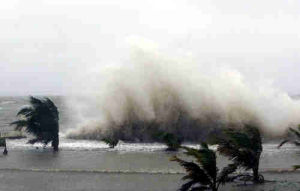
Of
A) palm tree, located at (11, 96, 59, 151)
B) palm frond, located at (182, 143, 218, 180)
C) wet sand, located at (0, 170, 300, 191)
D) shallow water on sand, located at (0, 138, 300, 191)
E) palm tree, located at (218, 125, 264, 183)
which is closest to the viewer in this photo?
palm frond, located at (182, 143, 218, 180)

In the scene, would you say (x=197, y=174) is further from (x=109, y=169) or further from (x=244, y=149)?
(x=109, y=169)

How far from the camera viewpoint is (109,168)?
79.5 ft

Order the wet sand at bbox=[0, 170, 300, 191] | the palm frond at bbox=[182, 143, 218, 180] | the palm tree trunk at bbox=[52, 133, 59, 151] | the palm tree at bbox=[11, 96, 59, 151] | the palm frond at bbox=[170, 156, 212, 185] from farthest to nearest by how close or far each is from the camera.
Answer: the palm tree at bbox=[11, 96, 59, 151]
the palm tree trunk at bbox=[52, 133, 59, 151]
the wet sand at bbox=[0, 170, 300, 191]
the palm frond at bbox=[170, 156, 212, 185]
the palm frond at bbox=[182, 143, 218, 180]

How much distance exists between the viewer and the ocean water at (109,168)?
2008 centimetres

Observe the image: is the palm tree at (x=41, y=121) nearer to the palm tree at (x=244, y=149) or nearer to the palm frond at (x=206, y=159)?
the palm tree at (x=244, y=149)

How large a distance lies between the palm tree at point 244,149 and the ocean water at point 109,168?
93cm

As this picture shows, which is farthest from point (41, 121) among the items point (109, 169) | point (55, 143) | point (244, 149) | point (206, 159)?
point (206, 159)

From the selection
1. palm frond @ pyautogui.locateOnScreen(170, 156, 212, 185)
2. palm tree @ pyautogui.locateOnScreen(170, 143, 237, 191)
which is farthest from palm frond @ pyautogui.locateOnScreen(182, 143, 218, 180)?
palm frond @ pyautogui.locateOnScreen(170, 156, 212, 185)

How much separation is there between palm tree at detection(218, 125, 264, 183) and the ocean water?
0.93 metres

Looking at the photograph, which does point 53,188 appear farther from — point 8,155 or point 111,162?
point 8,155

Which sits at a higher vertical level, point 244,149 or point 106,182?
point 244,149

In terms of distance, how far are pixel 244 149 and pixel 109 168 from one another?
782cm

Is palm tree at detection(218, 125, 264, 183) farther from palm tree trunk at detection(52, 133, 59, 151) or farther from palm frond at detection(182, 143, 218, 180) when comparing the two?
palm tree trunk at detection(52, 133, 59, 151)

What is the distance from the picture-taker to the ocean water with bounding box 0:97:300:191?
20.1 meters
